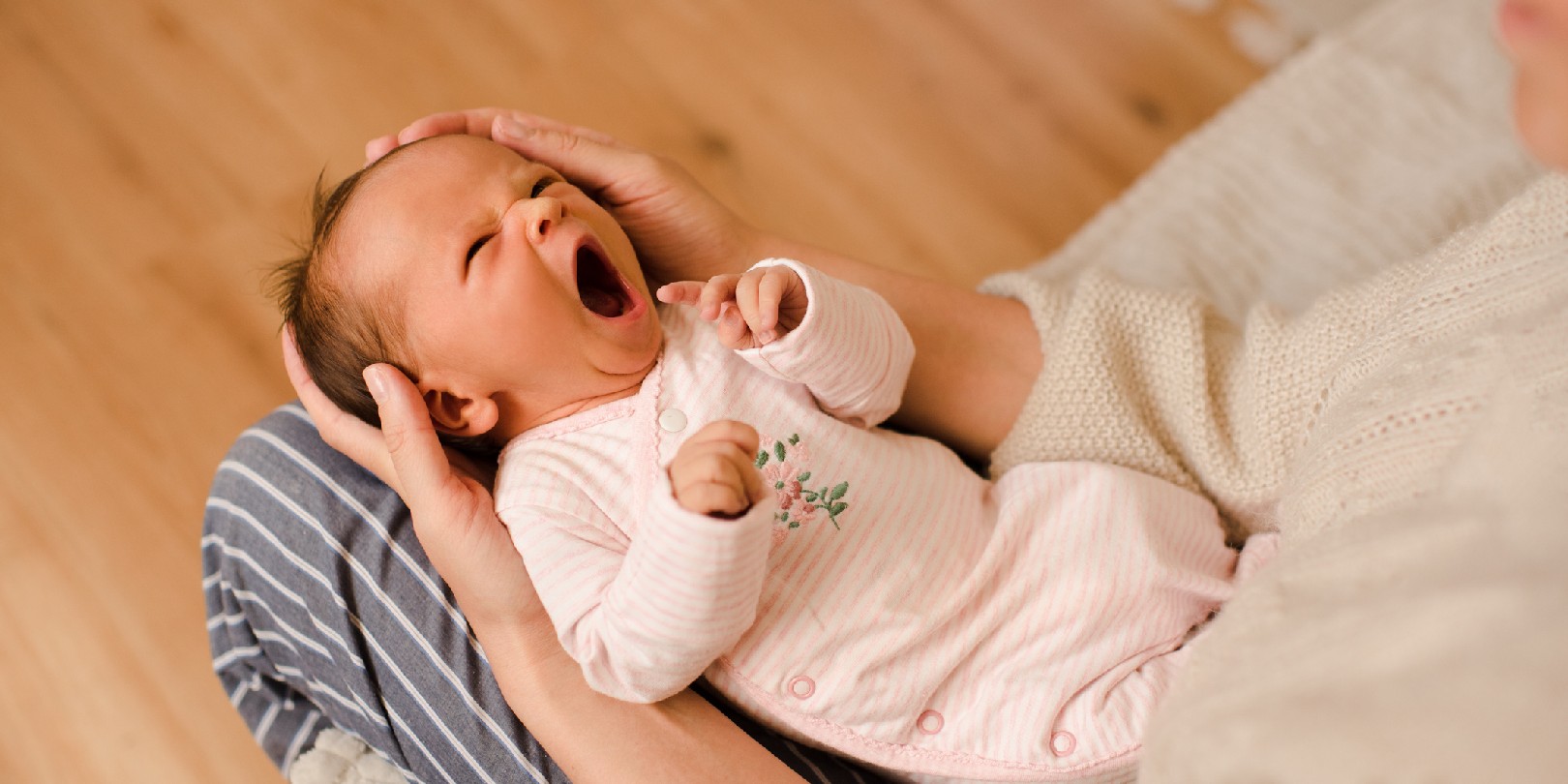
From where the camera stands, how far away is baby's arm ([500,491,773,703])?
2.47ft

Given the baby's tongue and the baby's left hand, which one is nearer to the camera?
the baby's left hand

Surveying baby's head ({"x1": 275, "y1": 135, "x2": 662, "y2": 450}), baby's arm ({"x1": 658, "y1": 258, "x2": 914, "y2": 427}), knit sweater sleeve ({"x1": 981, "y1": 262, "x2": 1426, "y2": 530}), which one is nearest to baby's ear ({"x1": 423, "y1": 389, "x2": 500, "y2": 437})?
baby's head ({"x1": 275, "y1": 135, "x2": 662, "y2": 450})

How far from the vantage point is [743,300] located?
860 millimetres

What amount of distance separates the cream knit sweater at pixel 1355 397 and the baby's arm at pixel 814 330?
0.59 ft

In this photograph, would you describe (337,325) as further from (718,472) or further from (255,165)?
(255,165)

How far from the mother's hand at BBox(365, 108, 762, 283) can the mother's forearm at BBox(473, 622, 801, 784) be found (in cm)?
44

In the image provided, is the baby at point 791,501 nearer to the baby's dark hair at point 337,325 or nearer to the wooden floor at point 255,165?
the baby's dark hair at point 337,325

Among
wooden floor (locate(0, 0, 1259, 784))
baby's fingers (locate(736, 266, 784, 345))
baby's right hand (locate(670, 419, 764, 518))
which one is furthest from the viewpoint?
wooden floor (locate(0, 0, 1259, 784))

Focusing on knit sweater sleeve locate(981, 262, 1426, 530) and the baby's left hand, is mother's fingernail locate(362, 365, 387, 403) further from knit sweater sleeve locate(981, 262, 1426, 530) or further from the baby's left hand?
knit sweater sleeve locate(981, 262, 1426, 530)

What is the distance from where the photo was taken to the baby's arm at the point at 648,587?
75cm

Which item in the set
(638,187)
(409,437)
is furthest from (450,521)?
(638,187)

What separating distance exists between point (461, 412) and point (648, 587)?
12.6 inches

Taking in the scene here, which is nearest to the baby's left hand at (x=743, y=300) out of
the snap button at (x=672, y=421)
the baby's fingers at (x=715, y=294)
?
the baby's fingers at (x=715, y=294)

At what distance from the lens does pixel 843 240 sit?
1.64 metres
